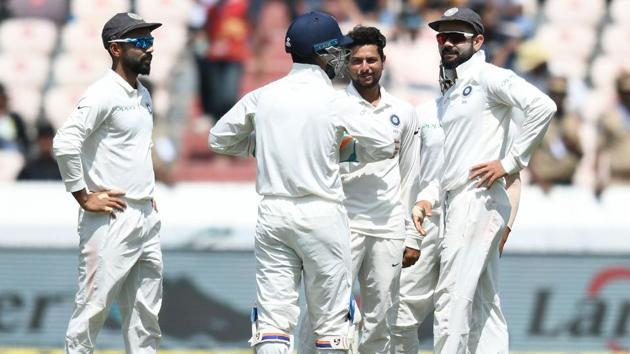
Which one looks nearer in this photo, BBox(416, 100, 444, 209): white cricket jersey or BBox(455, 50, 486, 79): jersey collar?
BBox(455, 50, 486, 79): jersey collar

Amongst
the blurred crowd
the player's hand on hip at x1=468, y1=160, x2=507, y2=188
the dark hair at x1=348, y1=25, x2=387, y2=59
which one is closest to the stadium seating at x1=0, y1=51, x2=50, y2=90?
the blurred crowd

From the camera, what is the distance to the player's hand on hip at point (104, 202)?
22.1ft

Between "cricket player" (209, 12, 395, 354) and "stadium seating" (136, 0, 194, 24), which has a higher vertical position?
"cricket player" (209, 12, 395, 354)

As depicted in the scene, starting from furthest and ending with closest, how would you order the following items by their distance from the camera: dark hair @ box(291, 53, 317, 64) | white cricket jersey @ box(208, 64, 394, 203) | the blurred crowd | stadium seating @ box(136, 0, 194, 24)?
stadium seating @ box(136, 0, 194, 24), the blurred crowd, dark hair @ box(291, 53, 317, 64), white cricket jersey @ box(208, 64, 394, 203)

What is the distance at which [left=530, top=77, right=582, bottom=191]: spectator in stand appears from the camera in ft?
40.4

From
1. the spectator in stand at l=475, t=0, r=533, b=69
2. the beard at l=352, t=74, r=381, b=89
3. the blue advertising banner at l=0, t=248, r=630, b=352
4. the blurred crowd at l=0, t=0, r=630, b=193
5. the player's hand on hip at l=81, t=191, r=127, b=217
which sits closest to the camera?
the player's hand on hip at l=81, t=191, r=127, b=217

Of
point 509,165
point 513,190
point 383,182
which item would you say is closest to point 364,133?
point 509,165

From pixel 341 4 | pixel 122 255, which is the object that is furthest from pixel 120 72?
pixel 341 4

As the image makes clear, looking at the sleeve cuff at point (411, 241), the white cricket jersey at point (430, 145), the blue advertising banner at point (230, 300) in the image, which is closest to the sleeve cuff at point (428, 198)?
the white cricket jersey at point (430, 145)

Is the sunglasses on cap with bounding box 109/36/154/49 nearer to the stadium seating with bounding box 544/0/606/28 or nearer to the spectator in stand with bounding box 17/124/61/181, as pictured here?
the spectator in stand with bounding box 17/124/61/181

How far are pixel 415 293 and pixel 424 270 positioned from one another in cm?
14

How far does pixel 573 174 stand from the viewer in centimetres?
1238

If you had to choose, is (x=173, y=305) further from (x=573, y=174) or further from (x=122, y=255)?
(x=122, y=255)

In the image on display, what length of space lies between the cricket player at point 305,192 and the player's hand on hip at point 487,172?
0.59 m
